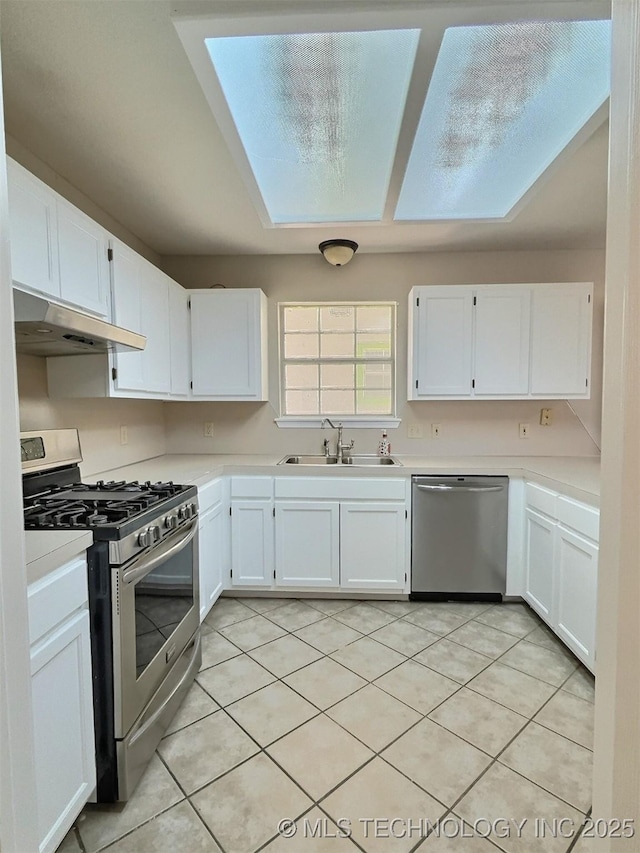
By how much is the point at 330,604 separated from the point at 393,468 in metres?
1.01

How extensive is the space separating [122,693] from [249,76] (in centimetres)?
213

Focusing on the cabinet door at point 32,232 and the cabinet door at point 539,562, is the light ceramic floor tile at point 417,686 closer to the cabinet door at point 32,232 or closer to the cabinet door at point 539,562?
the cabinet door at point 539,562

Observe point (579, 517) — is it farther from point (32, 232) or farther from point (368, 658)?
point (32, 232)

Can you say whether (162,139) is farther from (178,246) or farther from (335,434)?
(335,434)

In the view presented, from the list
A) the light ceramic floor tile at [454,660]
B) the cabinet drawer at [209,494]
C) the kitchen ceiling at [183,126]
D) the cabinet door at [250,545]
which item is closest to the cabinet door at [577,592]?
the light ceramic floor tile at [454,660]

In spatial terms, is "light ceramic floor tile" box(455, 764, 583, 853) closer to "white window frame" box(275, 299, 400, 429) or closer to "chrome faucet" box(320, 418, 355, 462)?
"chrome faucet" box(320, 418, 355, 462)

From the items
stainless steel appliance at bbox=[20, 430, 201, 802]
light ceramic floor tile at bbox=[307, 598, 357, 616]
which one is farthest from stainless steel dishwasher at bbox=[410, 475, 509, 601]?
stainless steel appliance at bbox=[20, 430, 201, 802]

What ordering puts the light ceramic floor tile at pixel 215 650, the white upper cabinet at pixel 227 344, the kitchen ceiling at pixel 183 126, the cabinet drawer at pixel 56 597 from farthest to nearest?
the white upper cabinet at pixel 227 344 → the light ceramic floor tile at pixel 215 650 → the kitchen ceiling at pixel 183 126 → the cabinet drawer at pixel 56 597

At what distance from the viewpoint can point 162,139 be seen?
5.90 feet

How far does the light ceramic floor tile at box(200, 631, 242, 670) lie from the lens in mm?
2105

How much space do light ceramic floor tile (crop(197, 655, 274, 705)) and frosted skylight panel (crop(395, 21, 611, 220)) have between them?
254 cm

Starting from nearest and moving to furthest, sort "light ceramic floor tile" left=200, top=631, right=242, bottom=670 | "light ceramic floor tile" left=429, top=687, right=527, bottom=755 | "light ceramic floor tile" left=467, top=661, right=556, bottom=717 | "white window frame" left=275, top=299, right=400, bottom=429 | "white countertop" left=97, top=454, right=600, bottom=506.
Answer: "light ceramic floor tile" left=429, top=687, right=527, bottom=755 < "light ceramic floor tile" left=467, top=661, right=556, bottom=717 < "light ceramic floor tile" left=200, top=631, right=242, bottom=670 < "white countertop" left=97, top=454, right=600, bottom=506 < "white window frame" left=275, top=299, right=400, bottom=429

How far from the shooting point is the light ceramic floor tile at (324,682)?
6.03 ft

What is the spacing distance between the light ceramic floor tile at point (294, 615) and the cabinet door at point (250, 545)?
200 millimetres
